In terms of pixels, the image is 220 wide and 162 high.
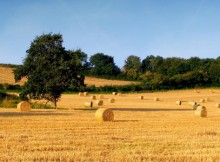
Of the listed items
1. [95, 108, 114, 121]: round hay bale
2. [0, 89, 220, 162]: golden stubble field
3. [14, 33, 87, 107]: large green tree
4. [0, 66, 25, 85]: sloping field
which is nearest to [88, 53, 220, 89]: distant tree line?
[14, 33, 87, 107]: large green tree

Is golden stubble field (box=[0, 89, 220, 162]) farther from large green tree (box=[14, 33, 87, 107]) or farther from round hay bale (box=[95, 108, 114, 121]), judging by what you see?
large green tree (box=[14, 33, 87, 107])

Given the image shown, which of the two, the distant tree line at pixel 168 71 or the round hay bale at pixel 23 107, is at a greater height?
the distant tree line at pixel 168 71

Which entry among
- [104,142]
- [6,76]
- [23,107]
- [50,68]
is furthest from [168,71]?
[104,142]

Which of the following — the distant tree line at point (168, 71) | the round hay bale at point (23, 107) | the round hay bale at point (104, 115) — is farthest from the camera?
the distant tree line at point (168, 71)

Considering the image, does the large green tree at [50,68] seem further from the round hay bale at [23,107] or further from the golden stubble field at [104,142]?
the golden stubble field at [104,142]

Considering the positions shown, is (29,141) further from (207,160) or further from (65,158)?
(207,160)

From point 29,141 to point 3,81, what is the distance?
53.6m

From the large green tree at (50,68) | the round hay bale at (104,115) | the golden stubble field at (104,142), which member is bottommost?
the golden stubble field at (104,142)

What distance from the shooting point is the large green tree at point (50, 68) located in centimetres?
3344

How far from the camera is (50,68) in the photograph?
33906 mm

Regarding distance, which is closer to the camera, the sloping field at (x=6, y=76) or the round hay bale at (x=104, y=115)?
the round hay bale at (x=104, y=115)

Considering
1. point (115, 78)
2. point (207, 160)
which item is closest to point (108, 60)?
point (115, 78)

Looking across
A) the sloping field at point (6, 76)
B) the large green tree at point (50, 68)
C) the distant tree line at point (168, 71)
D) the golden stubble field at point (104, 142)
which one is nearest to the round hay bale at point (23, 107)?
the large green tree at point (50, 68)

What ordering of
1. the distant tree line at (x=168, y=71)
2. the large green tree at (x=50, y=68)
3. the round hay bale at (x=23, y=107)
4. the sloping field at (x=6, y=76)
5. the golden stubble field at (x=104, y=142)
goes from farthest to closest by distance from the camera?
the distant tree line at (x=168, y=71), the sloping field at (x=6, y=76), the large green tree at (x=50, y=68), the round hay bale at (x=23, y=107), the golden stubble field at (x=104, y=142)
